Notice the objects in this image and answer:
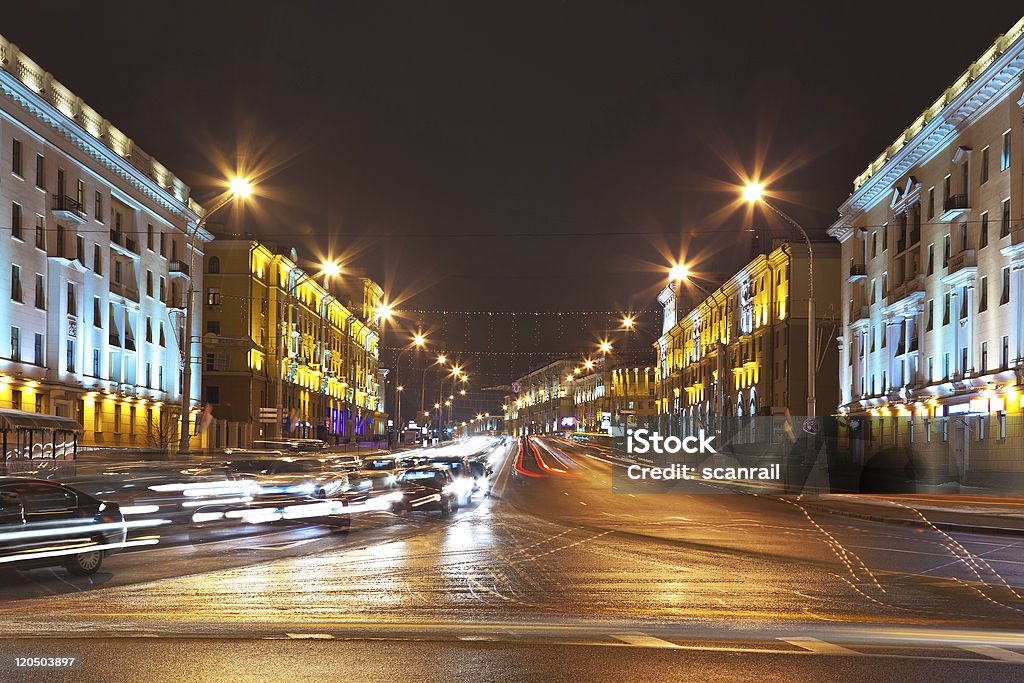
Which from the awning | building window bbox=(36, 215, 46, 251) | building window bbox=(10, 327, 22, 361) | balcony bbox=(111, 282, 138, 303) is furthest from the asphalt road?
balcony bbox=(111, 282, 138, 303)

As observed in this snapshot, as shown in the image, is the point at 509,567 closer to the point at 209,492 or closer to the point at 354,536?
the point at 354,536

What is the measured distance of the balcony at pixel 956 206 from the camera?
47.5 metres

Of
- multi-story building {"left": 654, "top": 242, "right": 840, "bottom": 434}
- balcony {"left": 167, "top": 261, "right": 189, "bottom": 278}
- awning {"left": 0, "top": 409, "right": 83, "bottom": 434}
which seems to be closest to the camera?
awning {"left": 0, "top": 409, "right": 83, "bottom": 434}

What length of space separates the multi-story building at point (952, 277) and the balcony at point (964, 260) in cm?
5

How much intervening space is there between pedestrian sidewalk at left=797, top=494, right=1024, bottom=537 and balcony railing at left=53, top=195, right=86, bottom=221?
1429 inches

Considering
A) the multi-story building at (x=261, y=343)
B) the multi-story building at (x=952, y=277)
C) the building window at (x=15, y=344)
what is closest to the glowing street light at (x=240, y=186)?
the building window at (x=15, y=344)

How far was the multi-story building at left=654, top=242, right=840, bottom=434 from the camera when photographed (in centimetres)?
7744

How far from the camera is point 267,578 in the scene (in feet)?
49.2

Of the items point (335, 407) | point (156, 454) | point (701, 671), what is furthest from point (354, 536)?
point (335, 407)

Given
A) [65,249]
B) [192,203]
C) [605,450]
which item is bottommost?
[605,450]

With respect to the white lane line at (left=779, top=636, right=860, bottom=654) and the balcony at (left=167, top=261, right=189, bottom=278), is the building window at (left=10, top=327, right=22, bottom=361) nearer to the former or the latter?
the balcony at (left=167, top=261, right=189, bottom=278)

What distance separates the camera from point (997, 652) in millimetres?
9625

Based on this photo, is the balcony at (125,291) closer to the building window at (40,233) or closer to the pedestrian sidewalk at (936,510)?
the building window at (40,233)

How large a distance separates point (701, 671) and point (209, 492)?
636 inches
